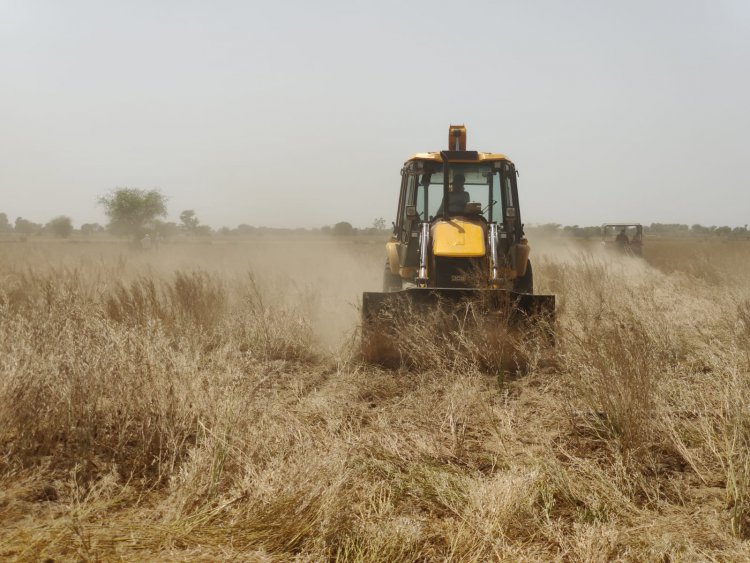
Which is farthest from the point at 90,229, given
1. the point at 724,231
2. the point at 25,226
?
the point at 724,231

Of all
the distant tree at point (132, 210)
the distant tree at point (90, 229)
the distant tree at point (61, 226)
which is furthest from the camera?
the distant tree at point (90, 229)

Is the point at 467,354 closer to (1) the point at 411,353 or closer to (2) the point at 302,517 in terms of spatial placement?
(1) the point at 411,353

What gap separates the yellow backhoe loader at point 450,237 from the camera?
612 centimetres

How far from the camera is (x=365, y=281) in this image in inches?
590

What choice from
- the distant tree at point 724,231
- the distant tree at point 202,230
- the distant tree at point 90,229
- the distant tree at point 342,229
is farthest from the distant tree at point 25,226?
the distant tree at point 724,231

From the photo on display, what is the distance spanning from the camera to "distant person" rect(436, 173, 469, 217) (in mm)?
7547

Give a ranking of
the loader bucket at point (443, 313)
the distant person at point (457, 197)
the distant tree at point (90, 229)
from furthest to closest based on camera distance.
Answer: the distant tree at point (90, 229), the distant person at point (457, 197), the loader bucket at point (443, 313)

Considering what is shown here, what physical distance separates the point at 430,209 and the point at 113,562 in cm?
596

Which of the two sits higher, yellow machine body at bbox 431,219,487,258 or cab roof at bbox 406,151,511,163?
cab roof at bbox 406,151,511,163

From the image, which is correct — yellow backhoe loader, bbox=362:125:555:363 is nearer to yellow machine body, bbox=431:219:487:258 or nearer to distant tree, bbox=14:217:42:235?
yellow machine body, bbox=431:219:487:258

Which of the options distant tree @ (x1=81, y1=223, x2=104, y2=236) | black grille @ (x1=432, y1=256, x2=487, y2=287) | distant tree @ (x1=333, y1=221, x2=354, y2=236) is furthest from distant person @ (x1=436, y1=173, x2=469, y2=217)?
distant tree @ (x1=81, y1=223, x2=104, y2=236)

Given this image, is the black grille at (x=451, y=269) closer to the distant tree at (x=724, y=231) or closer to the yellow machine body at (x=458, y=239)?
the yellow machine body at (x=458, y=239)

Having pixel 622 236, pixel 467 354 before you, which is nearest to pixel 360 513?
pixel 467 354

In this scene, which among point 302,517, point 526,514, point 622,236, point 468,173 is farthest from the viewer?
point 622,236
